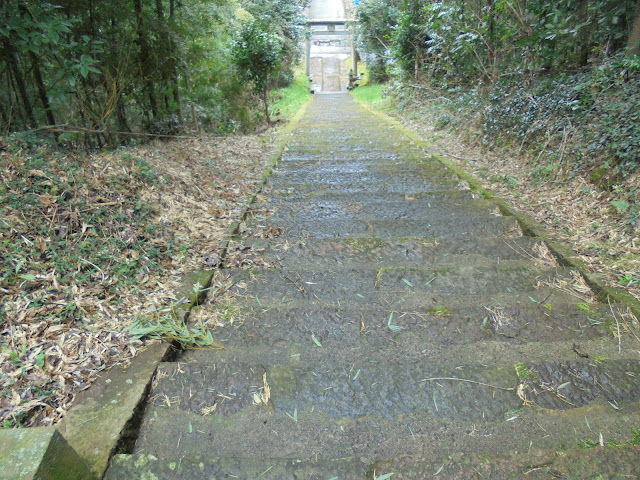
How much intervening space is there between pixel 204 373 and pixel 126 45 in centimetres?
468

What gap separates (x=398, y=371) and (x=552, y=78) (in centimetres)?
518

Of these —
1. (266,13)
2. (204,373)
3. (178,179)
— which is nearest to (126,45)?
(178,179)

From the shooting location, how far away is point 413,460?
151 centimetres

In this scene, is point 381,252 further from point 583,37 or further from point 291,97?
point 291,97

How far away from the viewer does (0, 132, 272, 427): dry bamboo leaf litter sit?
1811mm

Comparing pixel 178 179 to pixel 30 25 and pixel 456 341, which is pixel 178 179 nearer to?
pixel 30 25

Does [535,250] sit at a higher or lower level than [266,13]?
lower

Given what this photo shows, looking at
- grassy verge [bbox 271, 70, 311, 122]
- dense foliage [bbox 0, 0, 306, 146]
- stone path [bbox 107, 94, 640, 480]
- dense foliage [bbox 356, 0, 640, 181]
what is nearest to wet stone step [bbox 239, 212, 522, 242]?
stone path [bbox 107, 94, 640, 480]

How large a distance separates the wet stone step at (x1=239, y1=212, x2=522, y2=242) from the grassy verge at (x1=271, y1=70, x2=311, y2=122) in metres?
9.15

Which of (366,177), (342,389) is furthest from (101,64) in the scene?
(342,389)

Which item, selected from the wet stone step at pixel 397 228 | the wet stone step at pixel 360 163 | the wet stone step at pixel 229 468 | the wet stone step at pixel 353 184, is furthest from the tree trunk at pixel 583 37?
the wet stone step at pixel 229 468

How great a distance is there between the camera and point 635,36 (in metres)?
4.02

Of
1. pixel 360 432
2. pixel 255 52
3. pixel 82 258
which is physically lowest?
pixel 360 432

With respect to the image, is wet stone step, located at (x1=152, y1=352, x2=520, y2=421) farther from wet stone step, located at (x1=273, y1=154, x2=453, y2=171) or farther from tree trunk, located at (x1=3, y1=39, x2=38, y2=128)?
tree trunk, located at (x1=3, y1=39, x2=38, y2=128)
